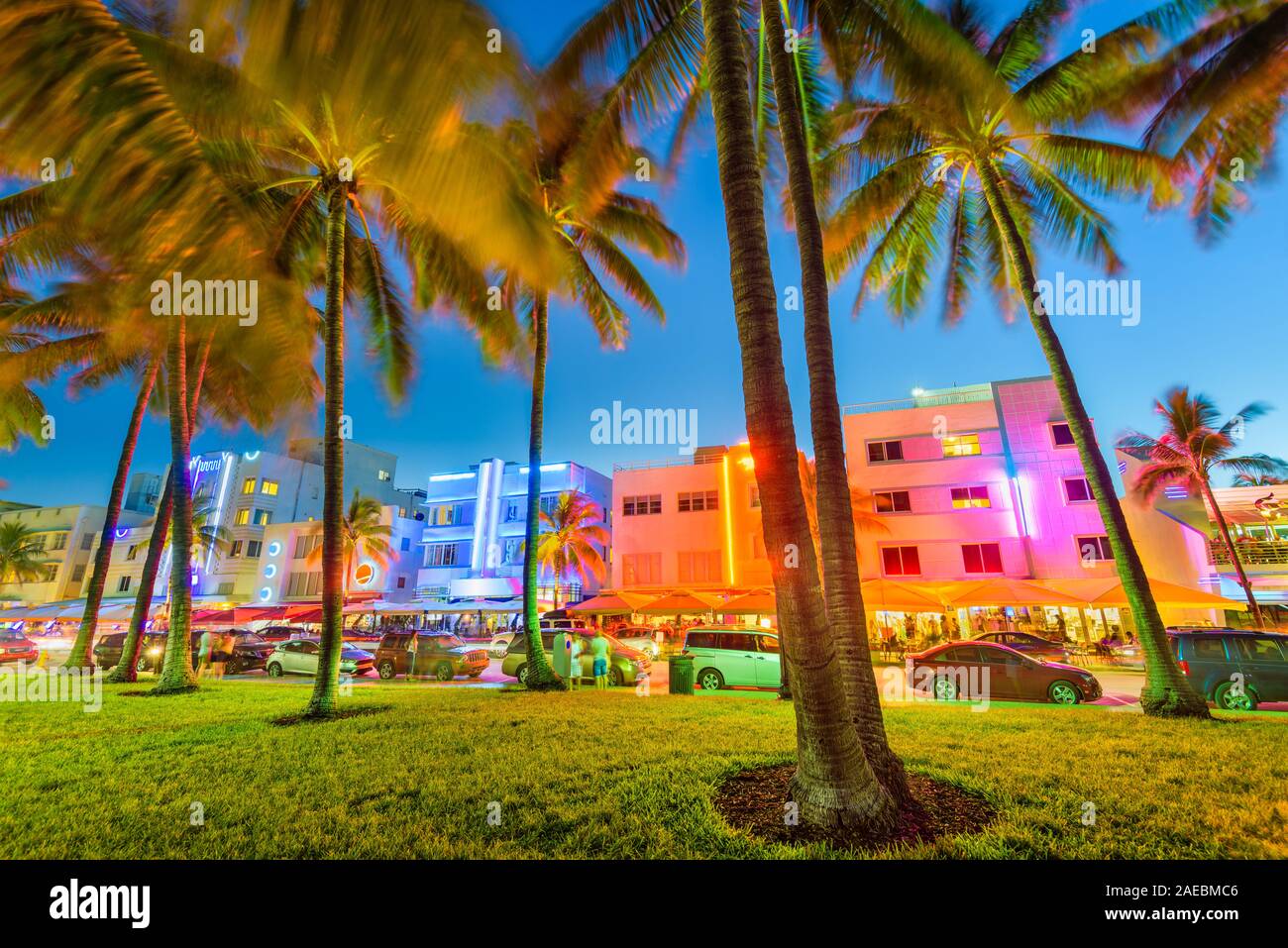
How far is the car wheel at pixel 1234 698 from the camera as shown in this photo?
11.8 metres

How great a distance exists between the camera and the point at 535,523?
50.3 ft

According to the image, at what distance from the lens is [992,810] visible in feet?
15.9

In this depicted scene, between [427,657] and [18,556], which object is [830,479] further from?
[18,556]

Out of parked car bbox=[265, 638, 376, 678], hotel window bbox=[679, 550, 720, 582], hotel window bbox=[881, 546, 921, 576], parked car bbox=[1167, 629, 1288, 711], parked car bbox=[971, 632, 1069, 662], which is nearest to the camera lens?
parked car bbox=[1167, 629, 1288, 711]

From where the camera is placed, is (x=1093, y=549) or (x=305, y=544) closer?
(x=1093, y=549)

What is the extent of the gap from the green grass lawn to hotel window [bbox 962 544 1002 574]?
17.6 metres

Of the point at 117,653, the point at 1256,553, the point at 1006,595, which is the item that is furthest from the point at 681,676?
the point at 1256,553

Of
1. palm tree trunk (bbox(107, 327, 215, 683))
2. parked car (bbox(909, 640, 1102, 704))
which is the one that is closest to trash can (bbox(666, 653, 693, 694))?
parked car (bbox(909, 640, 1102, 704))

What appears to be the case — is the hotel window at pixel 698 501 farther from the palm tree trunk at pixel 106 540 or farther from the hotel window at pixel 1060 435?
the palm tree trunk at pixel 106 540

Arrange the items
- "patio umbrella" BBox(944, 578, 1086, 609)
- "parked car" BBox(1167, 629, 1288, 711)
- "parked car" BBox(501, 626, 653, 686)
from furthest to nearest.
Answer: "patio umbrella" BBox(944, 578, 1086, 609)
"parked car" BBox(501, 626, 653, 686)
"parked car" BBox(1167, 629, 1288, 711)

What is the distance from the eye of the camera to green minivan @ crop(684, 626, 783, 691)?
15.7m

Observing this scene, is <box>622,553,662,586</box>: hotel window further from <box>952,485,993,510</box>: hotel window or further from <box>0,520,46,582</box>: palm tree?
A: <box>0,520,46,582</box>: palm tree

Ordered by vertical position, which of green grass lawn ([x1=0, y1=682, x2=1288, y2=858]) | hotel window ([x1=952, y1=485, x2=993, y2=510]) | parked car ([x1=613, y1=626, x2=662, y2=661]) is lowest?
parked car ([x1=613, y1=626, x2=662, y2=661])

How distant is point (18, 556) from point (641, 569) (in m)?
55.5
